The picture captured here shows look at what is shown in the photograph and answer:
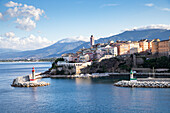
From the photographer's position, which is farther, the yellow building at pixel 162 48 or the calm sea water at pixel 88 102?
the yellow building at pixel 162 48

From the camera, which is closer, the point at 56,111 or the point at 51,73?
the point at 56,111

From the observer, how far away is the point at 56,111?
2545 cm

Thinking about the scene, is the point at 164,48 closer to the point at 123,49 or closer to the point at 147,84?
the point at 123,49

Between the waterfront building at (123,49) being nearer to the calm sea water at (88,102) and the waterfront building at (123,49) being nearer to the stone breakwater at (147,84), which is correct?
the stone breakwater at (147,84)

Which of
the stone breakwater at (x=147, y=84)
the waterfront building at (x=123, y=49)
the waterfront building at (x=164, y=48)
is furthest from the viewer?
the waterfront building at (x=123, y=49)

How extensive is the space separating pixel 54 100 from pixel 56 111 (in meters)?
5.32

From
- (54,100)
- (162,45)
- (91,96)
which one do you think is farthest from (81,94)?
(162,45)

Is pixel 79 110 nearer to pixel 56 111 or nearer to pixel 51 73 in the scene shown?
pixel 56 111

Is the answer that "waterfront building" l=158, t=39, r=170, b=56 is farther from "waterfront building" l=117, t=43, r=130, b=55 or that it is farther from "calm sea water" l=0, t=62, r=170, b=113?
"calm sea water" l=0, t=62, r=170, b=113

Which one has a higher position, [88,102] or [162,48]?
[162,48]

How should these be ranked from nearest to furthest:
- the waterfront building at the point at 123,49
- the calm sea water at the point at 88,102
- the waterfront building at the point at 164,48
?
the calm sea water at the point at 88,102, the waterfront building at the point at 164,48, the waterfront building at the point at 123,49

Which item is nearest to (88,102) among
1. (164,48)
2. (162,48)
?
(164,48)

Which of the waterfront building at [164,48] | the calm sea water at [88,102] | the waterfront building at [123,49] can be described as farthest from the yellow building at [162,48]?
the calm sea water at [88,102]

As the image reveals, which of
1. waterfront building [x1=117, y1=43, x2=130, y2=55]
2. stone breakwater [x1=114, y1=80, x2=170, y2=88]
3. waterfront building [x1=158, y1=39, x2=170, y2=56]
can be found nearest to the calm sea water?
stone breakwater [x1=114, y1=80, x2=170, y2=88]
